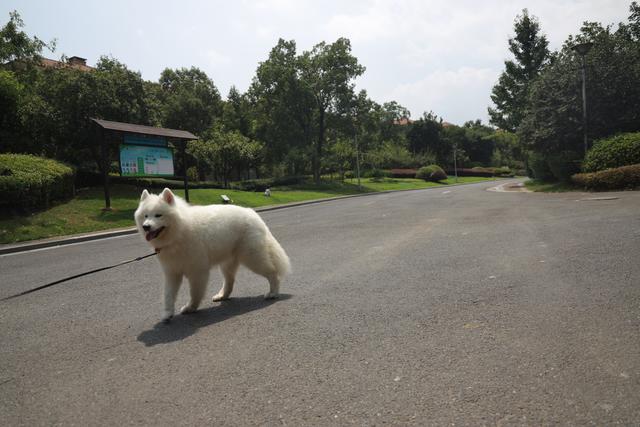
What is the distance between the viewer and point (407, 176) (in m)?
75.5

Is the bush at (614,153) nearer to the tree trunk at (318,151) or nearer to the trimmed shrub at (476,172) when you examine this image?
the tree trunk at (318,151)

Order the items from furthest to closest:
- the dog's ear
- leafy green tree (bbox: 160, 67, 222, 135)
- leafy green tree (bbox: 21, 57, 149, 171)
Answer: leafy green tree (bbox: 160, 67, 222, 135) < leafy green tree (bbox: 21, 57, 149, 171) < the dog's ear

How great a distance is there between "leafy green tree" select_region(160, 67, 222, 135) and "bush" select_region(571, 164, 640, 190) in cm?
4353

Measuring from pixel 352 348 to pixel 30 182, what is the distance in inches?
687

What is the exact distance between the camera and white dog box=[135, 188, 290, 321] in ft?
15.4

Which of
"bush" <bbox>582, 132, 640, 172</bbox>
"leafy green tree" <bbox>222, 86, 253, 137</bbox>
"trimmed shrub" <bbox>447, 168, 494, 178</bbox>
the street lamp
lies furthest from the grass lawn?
"trimmed shrub" <bbox>447, 168, 494, 178</bbox>

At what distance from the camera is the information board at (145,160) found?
2120 cm

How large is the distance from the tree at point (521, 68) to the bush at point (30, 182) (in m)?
42.5

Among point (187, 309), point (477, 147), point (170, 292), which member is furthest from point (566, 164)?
point (477, 147)

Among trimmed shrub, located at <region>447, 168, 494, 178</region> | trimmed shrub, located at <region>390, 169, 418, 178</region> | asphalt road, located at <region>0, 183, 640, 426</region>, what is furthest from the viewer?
trimmed shrub, located at <region>447, 168, 494, 178</region>

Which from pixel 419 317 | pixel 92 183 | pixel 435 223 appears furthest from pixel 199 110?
pixel 419 317

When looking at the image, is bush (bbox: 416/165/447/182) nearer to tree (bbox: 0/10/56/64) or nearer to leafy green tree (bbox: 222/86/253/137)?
leafy green tree (bbox: 222/86/253/137)

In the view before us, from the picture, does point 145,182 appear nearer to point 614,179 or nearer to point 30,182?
point 30,182

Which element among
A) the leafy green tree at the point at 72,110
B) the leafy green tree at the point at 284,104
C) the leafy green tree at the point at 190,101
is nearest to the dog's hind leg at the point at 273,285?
the leafy green tree at the point at 72,110
